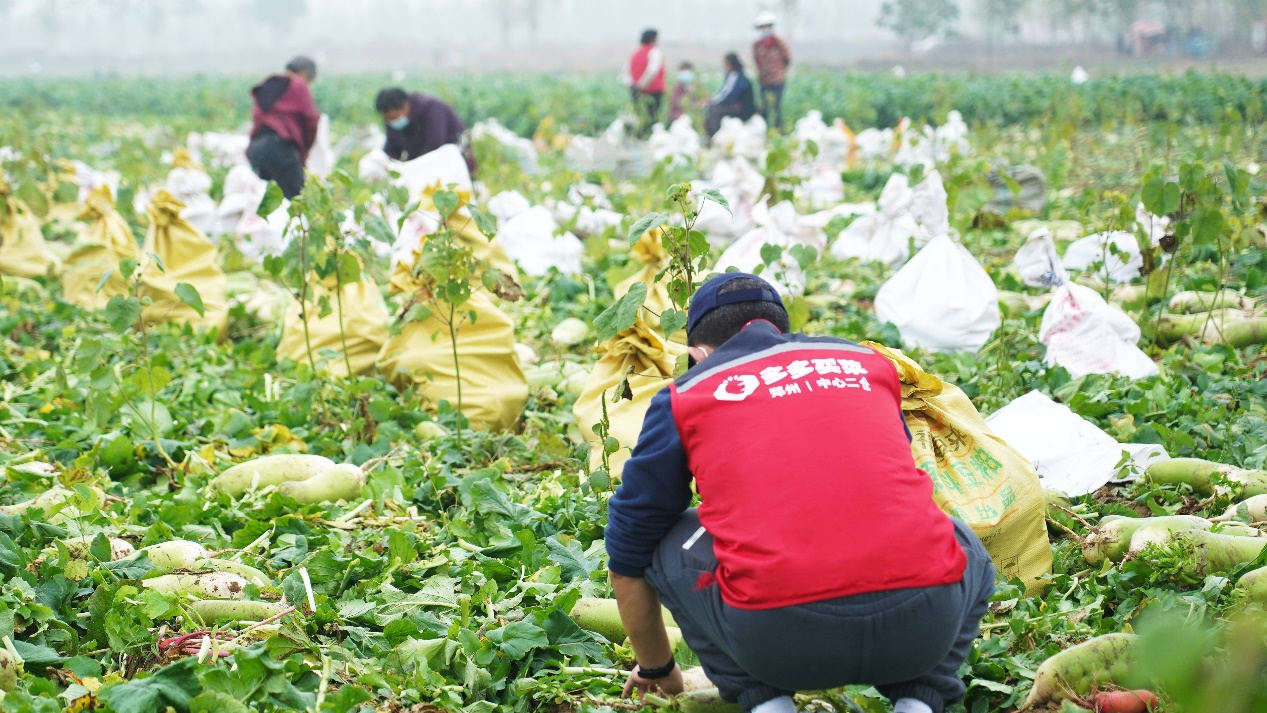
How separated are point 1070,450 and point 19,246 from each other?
5.96 m

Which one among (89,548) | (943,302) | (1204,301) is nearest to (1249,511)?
(943,302)

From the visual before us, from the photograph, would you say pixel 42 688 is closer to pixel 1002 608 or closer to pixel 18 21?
pixel 1002 608

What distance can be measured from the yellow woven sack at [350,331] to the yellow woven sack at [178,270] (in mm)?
879

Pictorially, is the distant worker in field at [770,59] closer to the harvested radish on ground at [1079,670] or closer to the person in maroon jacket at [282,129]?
the person in maroon jacket at [282,129]

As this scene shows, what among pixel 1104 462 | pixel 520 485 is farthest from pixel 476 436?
pixel 1104 462

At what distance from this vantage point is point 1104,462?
3.21 m

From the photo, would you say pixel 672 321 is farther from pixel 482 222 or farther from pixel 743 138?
pixel 743 138

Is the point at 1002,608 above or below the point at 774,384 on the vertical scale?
below

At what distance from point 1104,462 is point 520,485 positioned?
1.81 metres

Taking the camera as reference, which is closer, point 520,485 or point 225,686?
point 225,686

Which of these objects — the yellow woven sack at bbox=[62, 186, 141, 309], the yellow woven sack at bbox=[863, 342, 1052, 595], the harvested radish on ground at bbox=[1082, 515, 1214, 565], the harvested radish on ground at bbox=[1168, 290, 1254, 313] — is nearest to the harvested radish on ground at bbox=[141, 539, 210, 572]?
the yellow woven sack at bbox=[863, 342, 1052, 595]

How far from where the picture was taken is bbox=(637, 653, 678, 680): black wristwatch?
216 cm

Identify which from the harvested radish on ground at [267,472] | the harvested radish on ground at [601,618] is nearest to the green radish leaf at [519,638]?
the harvested radish on ground at [601,618]

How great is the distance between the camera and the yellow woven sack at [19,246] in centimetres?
637
